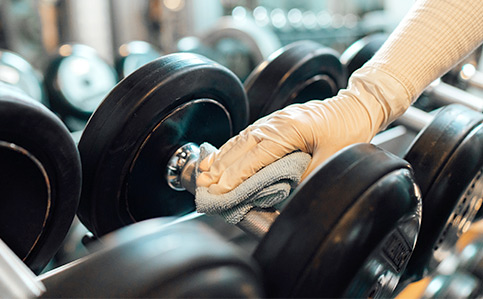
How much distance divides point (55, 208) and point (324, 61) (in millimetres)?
782

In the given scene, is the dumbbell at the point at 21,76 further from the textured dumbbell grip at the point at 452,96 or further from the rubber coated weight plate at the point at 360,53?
the textured dumbbell grip at the point at 452,96

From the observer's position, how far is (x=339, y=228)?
1.53 feet

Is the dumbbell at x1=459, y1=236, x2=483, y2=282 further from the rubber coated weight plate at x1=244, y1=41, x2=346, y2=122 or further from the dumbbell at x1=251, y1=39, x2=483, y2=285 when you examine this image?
the rubber coated weight plate at x1=244, y1=41, x2=346, y2=122

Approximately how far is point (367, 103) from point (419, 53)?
0.42 ft

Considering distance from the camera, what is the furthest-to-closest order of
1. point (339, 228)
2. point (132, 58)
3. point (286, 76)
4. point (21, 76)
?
point (132, 58)
point (21, 76)
point (286, 76)
point (339, 228)

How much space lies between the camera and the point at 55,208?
0.73 m

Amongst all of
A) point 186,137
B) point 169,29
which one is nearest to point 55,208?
point 186,137

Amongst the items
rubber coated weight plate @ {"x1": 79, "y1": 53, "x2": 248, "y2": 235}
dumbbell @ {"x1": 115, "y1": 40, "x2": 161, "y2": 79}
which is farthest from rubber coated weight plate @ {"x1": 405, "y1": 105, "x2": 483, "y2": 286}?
dumbbell @ {"x1": 115, "y1": 40, "x2": 161, "y2": 79}

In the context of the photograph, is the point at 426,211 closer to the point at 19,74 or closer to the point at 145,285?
the point at 145,285

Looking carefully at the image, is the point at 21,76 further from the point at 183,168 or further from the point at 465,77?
the point at 465,77

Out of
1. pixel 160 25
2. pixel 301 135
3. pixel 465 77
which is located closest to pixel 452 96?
pixel 465 77

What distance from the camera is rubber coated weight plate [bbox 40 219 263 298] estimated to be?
0.36 metres

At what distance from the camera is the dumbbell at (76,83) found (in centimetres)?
170

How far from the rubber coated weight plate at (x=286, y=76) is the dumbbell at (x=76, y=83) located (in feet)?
2.82
